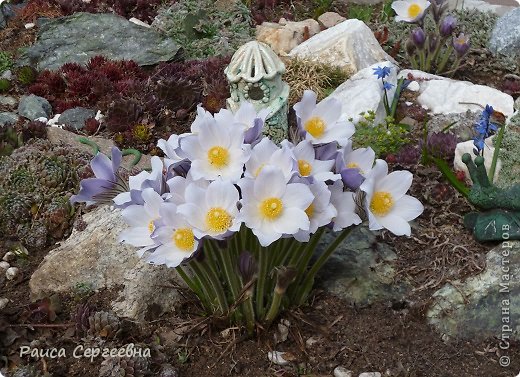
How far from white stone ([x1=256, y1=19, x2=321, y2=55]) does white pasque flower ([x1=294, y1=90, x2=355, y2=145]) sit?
3080 mm

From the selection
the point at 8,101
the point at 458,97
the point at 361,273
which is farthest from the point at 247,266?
the point at 8,101

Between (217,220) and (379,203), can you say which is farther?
(379,203)

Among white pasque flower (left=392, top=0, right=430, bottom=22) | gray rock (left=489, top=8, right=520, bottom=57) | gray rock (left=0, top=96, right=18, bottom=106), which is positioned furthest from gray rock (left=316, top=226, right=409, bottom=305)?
gray rock (left=0, top=96, right=18, bottom=106)

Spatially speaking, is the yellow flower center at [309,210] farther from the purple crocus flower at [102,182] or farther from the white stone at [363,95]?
the white stone at [363,95]

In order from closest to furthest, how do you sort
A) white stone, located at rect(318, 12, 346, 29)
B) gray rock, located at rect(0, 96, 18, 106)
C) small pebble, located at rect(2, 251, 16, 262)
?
small pebble, located at rect(2, 251, 16, 262) < gray rock, located at rect(0, 96, 18, 106) < white stone, located at rect(318, 12, 346, 29)

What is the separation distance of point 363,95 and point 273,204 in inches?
102

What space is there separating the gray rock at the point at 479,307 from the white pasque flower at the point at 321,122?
93 cm

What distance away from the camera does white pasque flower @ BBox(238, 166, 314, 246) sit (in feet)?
8.39

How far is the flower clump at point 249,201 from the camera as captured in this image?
258 centimetres

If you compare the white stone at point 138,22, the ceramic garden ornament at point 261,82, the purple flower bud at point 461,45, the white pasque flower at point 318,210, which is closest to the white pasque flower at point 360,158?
the white pasque flower at point 318,210

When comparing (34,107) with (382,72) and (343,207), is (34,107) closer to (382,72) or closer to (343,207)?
(382,72)

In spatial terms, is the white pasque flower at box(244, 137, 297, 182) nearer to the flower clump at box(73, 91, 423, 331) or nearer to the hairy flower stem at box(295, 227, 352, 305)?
the flower clump at box(73, 91, 423, 331)

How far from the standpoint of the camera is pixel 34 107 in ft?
18.1

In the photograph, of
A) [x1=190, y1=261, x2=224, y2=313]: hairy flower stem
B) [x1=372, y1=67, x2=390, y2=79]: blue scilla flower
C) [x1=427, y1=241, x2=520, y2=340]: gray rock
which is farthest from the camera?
[x1=372, y1=67, x2=390, y2=79]: blue scilla flower
